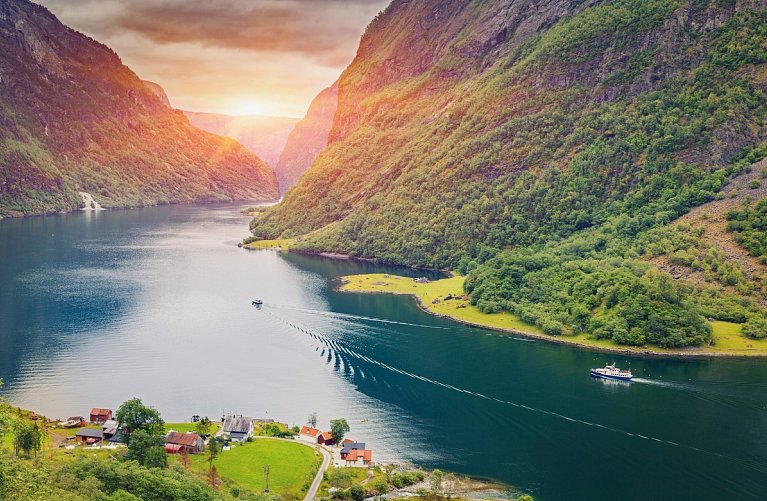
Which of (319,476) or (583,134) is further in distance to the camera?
(583,134)

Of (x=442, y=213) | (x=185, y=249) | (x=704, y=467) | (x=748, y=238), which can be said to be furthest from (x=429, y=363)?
(x=185, y=249)

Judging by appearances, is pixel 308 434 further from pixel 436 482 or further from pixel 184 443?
pixel 436 482

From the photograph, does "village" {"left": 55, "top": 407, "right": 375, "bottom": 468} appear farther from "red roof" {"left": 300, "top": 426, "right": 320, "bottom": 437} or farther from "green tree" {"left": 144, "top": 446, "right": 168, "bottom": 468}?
"green tree" {"left": 144, "top": 446, "right": 168, "bottom": 468}

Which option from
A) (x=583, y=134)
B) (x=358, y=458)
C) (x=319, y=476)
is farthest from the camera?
(x=583, y=134)

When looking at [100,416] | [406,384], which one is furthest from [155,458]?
[406,384]

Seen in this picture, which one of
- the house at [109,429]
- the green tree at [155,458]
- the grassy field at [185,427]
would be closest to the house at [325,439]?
the grassy field at [185,427]

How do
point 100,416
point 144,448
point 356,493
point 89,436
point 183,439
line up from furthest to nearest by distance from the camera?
point 100,416, point 183,439, point 89,436, point 144,448, point 356,493
